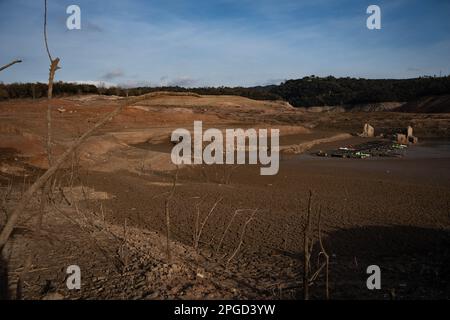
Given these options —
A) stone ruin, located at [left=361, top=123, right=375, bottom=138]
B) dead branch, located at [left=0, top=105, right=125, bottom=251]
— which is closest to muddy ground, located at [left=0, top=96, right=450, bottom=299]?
dead branch, located at [left=0, top=105, right=125, bottom=251]

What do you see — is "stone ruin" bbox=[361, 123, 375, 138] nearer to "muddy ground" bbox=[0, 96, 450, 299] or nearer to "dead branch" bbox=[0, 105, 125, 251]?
"muddy ground" bbox=[0, 96, 450, 299]

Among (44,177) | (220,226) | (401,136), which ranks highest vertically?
(44,177)

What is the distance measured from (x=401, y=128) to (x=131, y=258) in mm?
30433

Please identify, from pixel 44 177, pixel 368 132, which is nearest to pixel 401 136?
pixel 368 132

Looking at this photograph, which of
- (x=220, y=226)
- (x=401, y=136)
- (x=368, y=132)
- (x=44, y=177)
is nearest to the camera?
(x=44, y=177)

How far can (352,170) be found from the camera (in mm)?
14586

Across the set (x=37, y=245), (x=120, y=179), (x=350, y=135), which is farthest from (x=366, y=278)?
(x=350, y=135)

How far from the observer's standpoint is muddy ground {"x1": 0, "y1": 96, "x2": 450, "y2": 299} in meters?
4.00

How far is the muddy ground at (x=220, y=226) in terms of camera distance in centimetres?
400

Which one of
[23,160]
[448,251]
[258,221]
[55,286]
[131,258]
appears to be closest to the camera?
[55,286]

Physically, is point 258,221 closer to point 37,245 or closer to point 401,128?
point 37,245

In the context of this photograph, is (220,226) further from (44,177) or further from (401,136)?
(401,136)

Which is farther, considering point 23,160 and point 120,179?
point 23,160

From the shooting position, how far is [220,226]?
714cm
